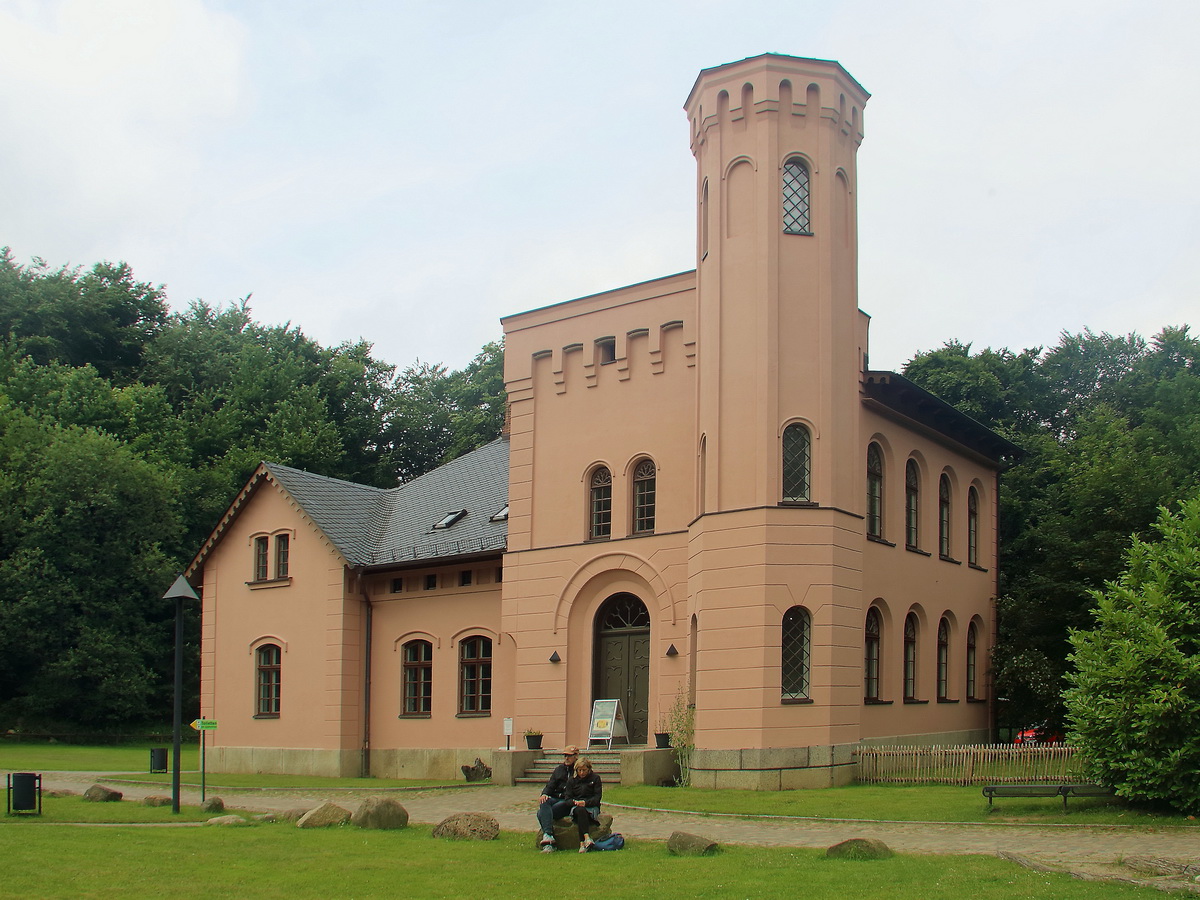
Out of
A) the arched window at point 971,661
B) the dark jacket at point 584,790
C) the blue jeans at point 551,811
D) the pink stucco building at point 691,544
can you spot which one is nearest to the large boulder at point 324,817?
the blue jeans at point 551,811

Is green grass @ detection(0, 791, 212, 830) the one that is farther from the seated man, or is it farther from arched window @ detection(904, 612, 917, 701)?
arched window @ detection(904, 612, 917, 701)

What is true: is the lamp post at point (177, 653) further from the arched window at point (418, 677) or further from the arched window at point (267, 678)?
the arched window at point (267, 678)

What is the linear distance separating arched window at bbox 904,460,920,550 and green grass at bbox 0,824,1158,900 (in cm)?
1435

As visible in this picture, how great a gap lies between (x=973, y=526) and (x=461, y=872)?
2206 cm

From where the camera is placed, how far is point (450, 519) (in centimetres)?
3122

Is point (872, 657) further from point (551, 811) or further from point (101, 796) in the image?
point (101, 796)

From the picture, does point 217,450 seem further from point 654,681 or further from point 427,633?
point 654,681

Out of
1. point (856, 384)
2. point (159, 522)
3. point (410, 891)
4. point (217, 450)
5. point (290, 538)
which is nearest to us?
point (410, 891)

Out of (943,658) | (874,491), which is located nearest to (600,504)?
(874,491)

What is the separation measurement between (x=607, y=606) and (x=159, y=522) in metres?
26.9

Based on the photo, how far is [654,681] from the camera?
81.8 feet

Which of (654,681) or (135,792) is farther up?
(654,681)

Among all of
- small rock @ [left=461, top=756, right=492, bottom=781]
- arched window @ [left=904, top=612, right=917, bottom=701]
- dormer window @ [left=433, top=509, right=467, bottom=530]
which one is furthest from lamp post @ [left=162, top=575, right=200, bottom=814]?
arched window @ [left=904, top=612, right=917, bottom=701]

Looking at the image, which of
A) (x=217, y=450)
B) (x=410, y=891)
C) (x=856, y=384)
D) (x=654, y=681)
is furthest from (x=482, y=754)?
(x=217, y=450)
